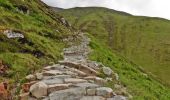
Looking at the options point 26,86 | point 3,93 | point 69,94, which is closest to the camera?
point 69,94

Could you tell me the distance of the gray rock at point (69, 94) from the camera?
2162 cm

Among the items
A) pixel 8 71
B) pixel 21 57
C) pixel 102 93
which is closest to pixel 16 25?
pixel 21 57

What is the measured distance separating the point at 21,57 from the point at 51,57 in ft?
17.3

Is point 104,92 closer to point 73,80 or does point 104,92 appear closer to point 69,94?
point 69,94

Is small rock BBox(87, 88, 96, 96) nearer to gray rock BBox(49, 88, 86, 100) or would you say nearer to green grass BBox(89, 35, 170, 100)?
gray rock BBox(49, 88, 86, 100)

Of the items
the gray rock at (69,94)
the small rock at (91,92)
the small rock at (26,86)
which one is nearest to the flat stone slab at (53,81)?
the small rock at (26,86)

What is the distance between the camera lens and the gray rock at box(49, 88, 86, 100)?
70.9 feet

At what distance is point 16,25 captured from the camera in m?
46.7

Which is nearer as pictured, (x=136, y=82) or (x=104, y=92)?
(x=104, y=92)

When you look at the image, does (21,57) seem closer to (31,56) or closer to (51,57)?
(31,56)

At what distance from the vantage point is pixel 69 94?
21.9 meters

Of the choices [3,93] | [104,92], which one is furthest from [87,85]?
[3,93]

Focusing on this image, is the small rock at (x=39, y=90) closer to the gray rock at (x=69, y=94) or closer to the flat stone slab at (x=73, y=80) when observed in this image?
the gray rock at (x=69, y=94)

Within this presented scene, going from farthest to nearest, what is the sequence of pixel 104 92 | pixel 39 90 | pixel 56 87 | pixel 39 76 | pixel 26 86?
1. pixel 39 76
2. pixel 26 86
3. pixel 56 87
4. pixel 39 90
5. pixel 104 92
